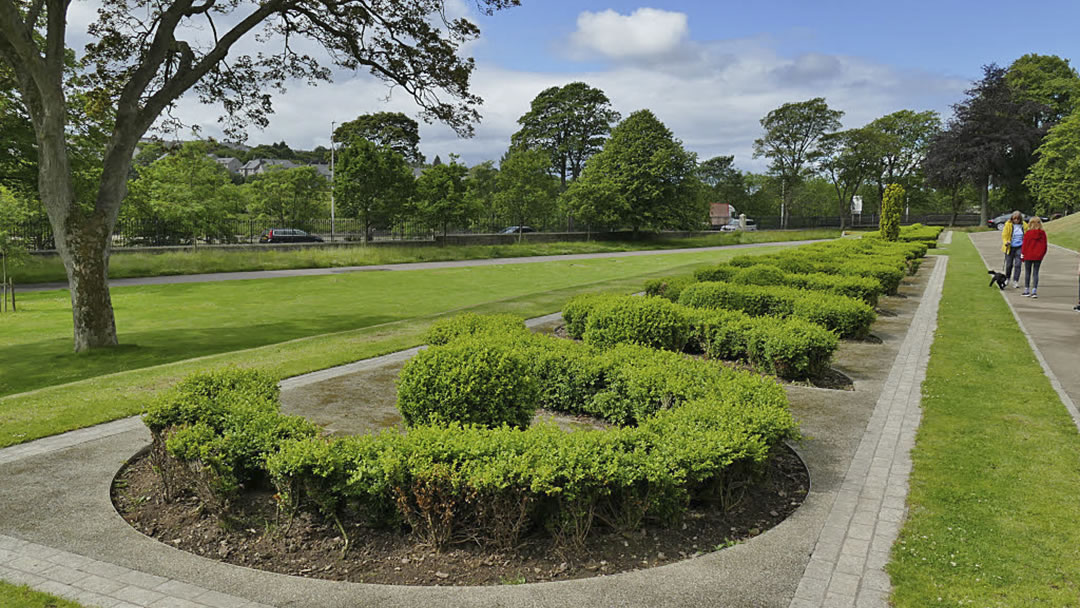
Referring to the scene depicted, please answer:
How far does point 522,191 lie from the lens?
46406mm

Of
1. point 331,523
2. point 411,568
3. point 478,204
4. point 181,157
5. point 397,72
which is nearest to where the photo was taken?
point 411,568

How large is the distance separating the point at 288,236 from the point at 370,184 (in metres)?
5.68

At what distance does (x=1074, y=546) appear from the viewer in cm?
408

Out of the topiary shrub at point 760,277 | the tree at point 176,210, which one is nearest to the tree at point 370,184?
the tree at point 176,210

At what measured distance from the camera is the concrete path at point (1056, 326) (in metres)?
8.24

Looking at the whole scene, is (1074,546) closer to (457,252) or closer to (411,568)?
(411,568)

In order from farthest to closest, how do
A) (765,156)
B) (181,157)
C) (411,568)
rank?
(765,156) < (181,157) < (411,568)

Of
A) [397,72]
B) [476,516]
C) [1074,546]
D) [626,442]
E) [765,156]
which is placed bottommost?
[1074,546]

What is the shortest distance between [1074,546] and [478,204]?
38.9 meters

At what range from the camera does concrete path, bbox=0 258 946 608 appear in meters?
3.51

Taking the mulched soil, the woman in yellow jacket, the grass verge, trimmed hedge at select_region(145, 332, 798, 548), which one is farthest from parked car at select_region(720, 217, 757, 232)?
the mulched soil

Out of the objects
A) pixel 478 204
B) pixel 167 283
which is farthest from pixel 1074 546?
pixel 478 204

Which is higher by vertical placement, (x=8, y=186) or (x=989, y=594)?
(x=8, y=186)

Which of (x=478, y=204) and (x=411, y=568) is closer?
(x=411, y=568)
